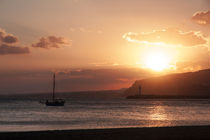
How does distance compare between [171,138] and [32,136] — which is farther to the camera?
[32,136]

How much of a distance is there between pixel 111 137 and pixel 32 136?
6.47 m

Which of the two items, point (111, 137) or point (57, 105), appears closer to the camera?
point (111, 137)

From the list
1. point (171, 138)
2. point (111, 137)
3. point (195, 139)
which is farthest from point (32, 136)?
point (195, 139)

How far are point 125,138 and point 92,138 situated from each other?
2.49 metres

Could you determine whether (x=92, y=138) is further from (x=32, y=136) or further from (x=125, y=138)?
(x=32, y=136)

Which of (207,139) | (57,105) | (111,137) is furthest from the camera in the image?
(57,105)

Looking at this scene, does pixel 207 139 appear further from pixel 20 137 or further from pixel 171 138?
pixel 20 137

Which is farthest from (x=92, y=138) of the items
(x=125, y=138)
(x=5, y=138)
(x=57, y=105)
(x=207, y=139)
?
(x=57, y=105)

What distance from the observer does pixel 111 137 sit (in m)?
23.5

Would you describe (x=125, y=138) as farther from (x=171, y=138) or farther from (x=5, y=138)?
(x=5, y=138)

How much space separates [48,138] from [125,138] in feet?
19.4

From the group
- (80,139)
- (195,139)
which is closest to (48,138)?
(80,139)

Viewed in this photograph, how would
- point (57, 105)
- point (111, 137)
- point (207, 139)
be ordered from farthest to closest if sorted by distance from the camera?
point (57, 105), point (111, 137), point (207, 139)

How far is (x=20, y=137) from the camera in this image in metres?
24.3
